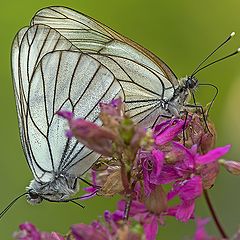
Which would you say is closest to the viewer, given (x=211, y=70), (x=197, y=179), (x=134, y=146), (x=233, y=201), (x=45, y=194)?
(x=134, y=146)

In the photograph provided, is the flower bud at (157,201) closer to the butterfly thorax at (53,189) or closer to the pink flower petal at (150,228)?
the pink flower petal at (150,228)

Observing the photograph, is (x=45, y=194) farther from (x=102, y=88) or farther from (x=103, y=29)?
(x=103, y=29)

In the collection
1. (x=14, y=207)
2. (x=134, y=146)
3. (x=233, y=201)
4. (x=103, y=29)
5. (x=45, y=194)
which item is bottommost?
(x=233, y=201)

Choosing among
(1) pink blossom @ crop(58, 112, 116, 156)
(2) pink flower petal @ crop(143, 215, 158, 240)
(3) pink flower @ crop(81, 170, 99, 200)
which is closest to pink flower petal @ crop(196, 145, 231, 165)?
(2) pink flower petal @ crop(143, 215, 158, 240)

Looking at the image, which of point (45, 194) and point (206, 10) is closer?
point (45, 194)

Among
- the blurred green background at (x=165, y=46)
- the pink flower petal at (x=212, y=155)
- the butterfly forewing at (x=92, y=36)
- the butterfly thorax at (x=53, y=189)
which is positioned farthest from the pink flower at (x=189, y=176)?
the blurred green background at (x=165, y=46)

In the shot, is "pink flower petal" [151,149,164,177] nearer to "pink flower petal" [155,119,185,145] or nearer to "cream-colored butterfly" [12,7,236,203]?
"pink flower petal" [155,119,185,145]

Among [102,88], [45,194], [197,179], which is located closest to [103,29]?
[102,88]
